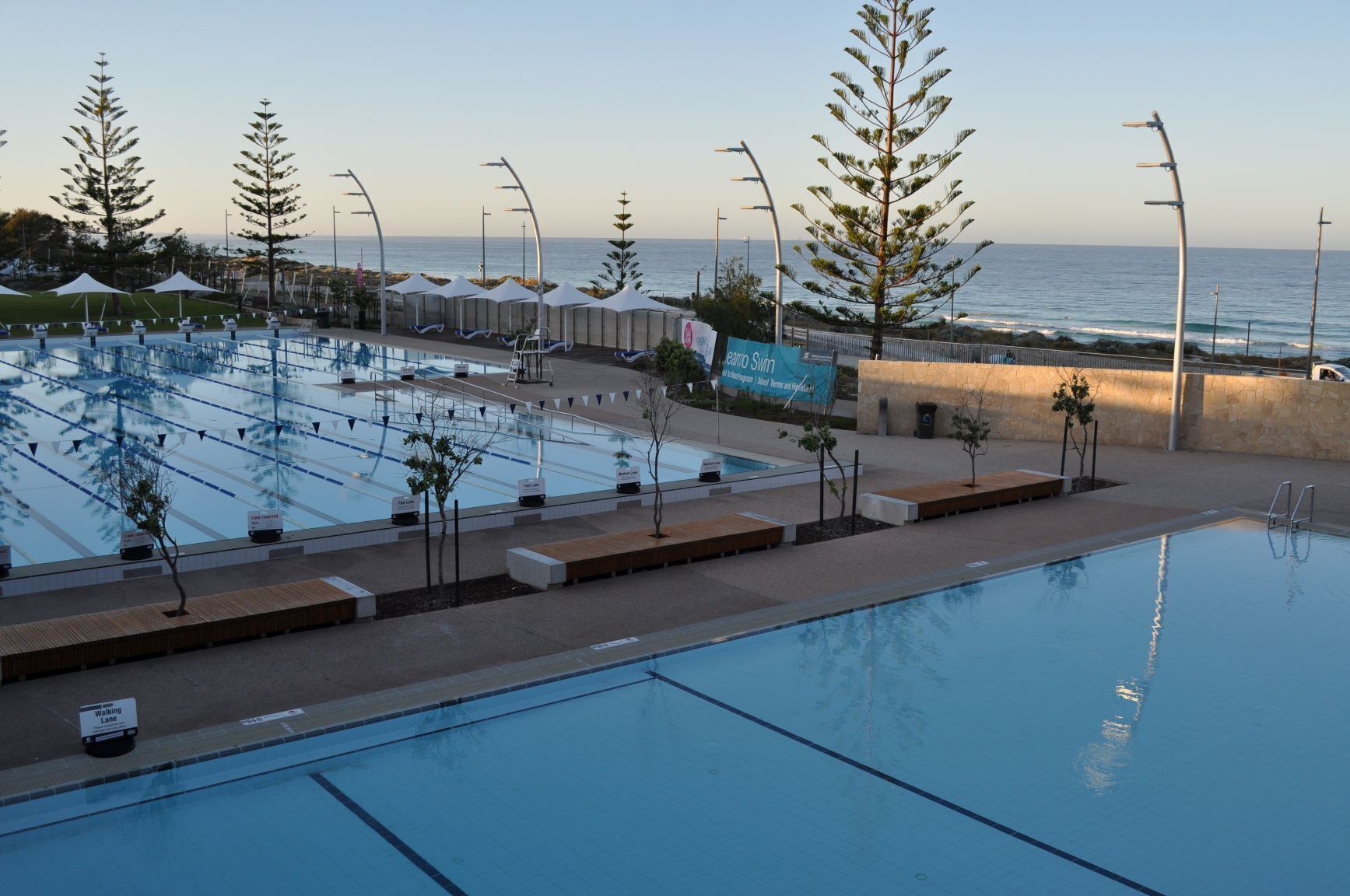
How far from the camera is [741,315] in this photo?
32500mm

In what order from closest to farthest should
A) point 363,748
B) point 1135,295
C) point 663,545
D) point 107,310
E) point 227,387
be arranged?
point 363,748, point 663,545, point 227,387, point 107,310, point 1135,295

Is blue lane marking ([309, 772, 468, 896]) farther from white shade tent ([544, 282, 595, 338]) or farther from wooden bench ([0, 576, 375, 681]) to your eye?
white shade tent ([544, 282, 595, 338])

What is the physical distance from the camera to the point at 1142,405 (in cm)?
2141

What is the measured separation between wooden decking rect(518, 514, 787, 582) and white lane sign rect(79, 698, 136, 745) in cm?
516

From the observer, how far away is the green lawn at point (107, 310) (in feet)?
144

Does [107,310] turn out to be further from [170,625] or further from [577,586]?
[170,625]

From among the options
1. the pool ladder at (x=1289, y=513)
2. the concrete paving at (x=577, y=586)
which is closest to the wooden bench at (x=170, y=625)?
the concrete paving at (x=577, y=586)

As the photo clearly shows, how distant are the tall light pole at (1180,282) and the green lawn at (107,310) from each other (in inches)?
1405

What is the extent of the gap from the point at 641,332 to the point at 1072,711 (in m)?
30.8

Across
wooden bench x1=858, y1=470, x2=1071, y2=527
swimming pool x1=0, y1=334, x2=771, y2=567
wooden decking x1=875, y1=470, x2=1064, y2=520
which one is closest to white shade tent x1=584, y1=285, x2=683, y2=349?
swimming pool x1=0, y1=334, x2=771, y2=567

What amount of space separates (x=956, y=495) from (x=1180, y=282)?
702cm

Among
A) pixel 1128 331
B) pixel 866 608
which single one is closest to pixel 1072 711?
pixel 866 608

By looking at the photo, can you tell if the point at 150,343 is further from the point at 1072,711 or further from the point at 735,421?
the point at 1072,711

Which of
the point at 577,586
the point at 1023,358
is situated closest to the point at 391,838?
the point at 577,586
